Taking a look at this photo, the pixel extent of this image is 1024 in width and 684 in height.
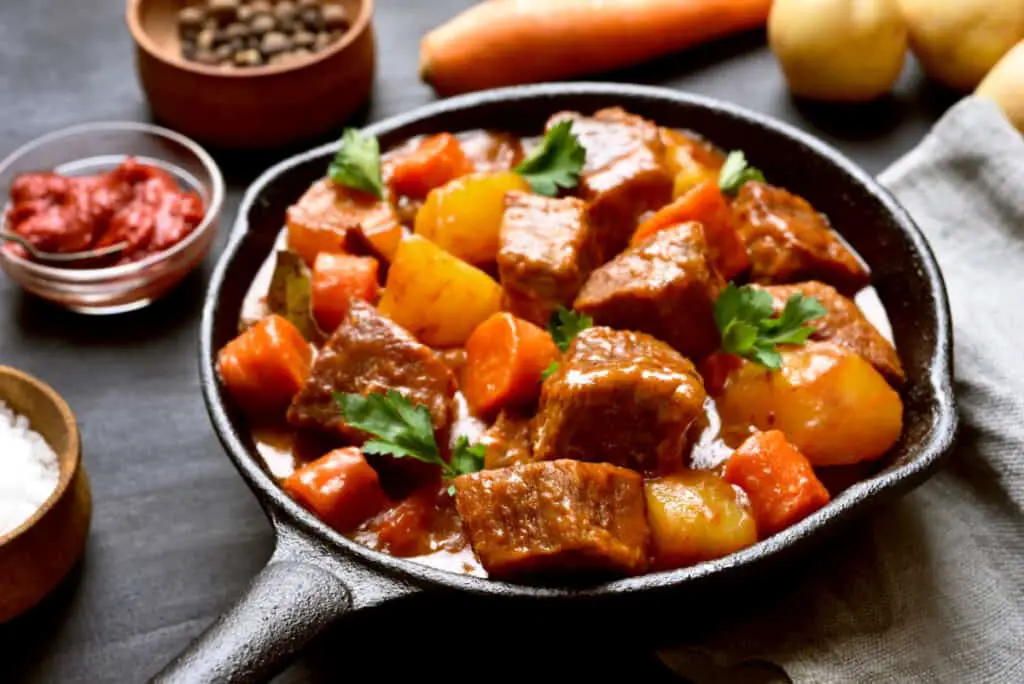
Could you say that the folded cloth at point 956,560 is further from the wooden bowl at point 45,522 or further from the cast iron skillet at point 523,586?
the wooden bowl at point 45,522

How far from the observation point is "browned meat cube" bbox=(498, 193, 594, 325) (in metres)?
2.37

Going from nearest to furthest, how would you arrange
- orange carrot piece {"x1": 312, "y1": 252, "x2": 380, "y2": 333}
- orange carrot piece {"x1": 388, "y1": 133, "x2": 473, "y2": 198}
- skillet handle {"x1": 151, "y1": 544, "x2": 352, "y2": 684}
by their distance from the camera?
skillet handle {"x1": 151, "y1": 544, "x2": 352, "y2": 684} < orange carrot piece {"x1": 312, "y1": 252, "x2": 380, "y2": 333} < orange carrot piece {"x1": 388, "y1": 133, "x2": 473, "y2": 198}

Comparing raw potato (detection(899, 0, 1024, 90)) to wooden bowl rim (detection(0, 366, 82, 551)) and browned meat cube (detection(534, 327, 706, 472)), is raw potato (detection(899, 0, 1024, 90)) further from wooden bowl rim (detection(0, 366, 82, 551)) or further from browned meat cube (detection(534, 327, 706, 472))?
wooden bowl rim (detection(0, 366, 82, 551))

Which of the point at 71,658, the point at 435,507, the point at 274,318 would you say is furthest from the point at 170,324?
the point at 435,507

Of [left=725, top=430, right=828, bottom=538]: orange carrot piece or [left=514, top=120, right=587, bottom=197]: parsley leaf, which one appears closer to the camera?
[left=725, top=430, right=828, bottom=538]: orange carrot piece

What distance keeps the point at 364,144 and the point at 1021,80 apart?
5.80 feet

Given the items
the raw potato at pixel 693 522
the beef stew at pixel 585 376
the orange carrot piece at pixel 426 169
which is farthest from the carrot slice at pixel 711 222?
the raw potato at pixel 693 522

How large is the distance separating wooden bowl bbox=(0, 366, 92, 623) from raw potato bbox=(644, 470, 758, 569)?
117 centimetres

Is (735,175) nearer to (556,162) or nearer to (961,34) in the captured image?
(556,162)

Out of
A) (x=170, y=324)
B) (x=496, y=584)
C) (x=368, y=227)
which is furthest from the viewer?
(x=170, y=324)

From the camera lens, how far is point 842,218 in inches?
108

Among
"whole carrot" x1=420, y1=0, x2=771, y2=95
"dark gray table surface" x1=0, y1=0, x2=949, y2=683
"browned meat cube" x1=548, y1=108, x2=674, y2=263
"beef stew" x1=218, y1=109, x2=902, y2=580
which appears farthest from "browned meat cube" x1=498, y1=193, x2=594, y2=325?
"whole carrot" x1=420, y1=0, x2=771, y2=95

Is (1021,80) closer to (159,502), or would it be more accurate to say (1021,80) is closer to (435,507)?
(435,507)

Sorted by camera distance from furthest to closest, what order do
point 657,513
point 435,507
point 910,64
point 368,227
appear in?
point 910,64 → point 368,227 → point 435,507 → point 657,513
